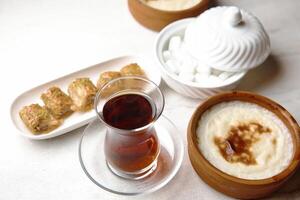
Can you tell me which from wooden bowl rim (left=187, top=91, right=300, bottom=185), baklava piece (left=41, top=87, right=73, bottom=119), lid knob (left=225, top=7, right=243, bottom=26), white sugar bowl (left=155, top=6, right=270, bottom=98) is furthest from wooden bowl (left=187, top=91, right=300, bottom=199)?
baklava piece (left=41, top=87, right=73, bottom=119)

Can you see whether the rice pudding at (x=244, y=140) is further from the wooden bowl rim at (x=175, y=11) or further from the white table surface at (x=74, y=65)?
the wooden bowl rim at (x=175, y=11)

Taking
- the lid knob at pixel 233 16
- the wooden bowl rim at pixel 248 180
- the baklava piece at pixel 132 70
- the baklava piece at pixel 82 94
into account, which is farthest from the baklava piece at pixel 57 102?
the lid knob at pixel 233 16

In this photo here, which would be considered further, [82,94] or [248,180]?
[82,94]

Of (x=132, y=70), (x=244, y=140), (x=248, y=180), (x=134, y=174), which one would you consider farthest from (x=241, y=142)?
(x=132, y=70)

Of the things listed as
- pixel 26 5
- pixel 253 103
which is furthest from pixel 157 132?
pixel 26 5

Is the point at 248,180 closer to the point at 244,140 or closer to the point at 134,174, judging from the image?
the point at 244,140

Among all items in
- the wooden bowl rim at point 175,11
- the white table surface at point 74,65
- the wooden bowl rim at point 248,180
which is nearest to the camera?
the wooden bowl rim at point 248,180

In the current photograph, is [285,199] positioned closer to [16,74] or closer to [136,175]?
[136,175]
